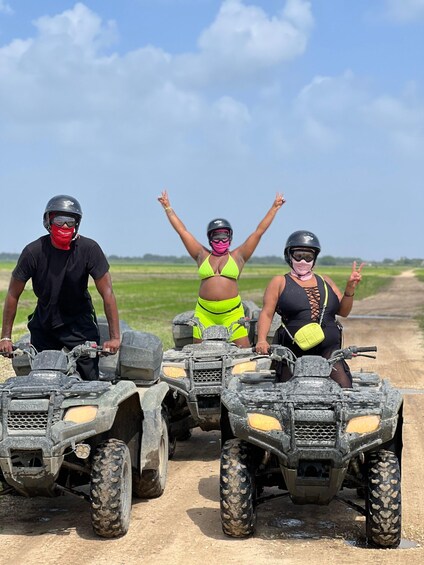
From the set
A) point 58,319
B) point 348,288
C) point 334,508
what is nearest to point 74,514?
point 58,319

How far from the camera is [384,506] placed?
652cm

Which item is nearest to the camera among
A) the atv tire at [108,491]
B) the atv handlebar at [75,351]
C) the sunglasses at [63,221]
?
the atv tire at [108,491]

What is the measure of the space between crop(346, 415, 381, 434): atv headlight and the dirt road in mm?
856

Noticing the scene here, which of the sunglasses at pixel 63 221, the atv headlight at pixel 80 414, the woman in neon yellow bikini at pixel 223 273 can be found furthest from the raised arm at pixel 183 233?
the atv headlight at pixel 80 414

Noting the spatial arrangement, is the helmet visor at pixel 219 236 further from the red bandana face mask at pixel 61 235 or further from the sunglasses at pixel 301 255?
the red bandana face mask at pixel 61 235

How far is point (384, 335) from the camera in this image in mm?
25812

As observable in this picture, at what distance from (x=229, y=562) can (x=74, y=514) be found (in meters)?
1.77

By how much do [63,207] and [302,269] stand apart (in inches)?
78.4

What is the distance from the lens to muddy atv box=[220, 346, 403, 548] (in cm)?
639

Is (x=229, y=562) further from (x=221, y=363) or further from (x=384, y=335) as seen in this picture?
(x=384, y=335)

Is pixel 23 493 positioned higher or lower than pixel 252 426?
lower

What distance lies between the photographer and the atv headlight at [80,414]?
6.38 meters

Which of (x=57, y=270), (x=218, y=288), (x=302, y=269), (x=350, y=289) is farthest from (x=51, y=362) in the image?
(x=218, y=288)

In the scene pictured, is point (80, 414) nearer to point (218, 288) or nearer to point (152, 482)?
point (152, 482)
